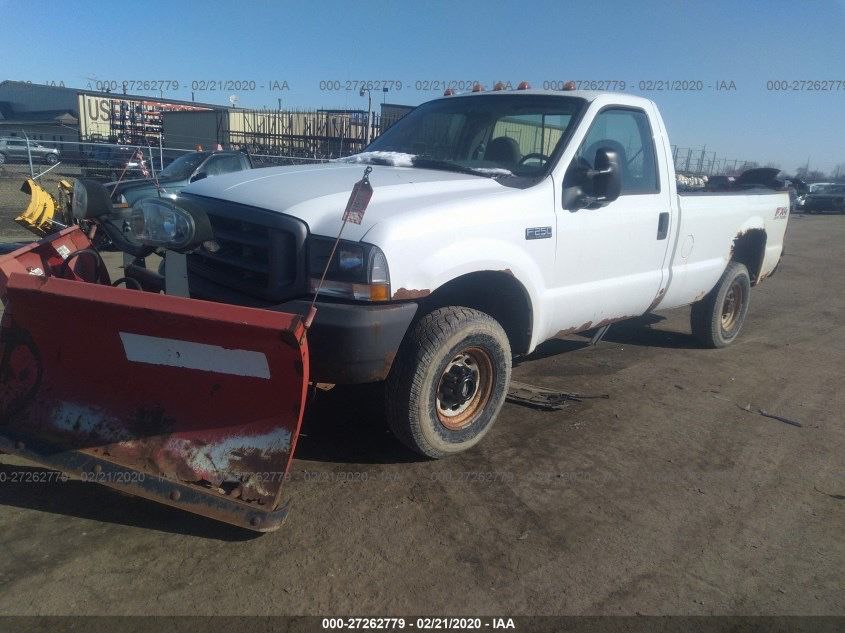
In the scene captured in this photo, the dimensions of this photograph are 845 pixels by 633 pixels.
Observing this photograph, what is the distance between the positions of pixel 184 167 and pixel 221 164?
0.63 meters

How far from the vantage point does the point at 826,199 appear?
29.8 metres

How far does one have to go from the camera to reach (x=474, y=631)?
249 centimetres

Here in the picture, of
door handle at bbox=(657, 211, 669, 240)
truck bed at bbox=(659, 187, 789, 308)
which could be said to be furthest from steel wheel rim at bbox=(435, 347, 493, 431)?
truck bed at bbox=(659, 187, 789, 308)

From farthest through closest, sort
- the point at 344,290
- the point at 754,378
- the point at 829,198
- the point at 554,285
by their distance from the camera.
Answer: the point at 829,198
the point at 754,378
the point at 554,285
the point at 344,290

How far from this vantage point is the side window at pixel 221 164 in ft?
37.3

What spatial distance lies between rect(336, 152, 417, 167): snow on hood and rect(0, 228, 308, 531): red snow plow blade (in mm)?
2103

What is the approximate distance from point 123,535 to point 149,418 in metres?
0.52

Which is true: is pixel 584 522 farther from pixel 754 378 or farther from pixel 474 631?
pixel 754 378

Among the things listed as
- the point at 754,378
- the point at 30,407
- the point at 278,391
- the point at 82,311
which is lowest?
the point at 754,378

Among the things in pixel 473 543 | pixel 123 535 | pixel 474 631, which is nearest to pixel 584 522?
pixel 473 543

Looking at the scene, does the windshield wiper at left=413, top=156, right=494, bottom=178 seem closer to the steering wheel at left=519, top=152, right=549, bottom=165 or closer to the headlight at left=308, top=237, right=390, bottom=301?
the steering wheel at left=519, top=152, right=549, bottom=165

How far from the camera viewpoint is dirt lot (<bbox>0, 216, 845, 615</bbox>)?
265 centimetres

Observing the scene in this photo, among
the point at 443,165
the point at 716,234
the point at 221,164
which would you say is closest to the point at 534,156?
the point at 443,165

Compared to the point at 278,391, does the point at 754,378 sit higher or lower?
lower
